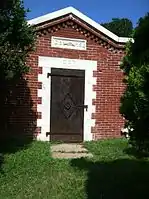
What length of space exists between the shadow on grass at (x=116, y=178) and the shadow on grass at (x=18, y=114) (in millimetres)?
3176

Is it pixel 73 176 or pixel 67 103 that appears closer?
pixel 73 176

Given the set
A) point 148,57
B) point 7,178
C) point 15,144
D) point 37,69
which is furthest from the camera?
point 37,69

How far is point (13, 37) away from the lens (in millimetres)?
9648

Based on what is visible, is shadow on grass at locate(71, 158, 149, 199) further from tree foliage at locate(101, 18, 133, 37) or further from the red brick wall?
tree foliage at locate(101, 18, 133, 37)

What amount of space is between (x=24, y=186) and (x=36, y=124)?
483cm

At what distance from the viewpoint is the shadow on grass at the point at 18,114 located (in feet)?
40.8

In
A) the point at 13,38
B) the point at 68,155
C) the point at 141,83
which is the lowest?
the point at 68,155

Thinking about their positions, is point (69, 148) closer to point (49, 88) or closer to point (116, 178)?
point (49, 88)

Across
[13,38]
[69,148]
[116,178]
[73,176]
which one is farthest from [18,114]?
[116,178]

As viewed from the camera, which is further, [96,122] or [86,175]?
[96,122]

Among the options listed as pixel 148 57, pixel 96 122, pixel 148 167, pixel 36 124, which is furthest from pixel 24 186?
pixel 96 122

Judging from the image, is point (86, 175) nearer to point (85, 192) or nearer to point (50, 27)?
point (85, 192)

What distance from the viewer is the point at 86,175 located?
8.71 meters

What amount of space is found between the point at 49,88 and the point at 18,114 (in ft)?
4.08
